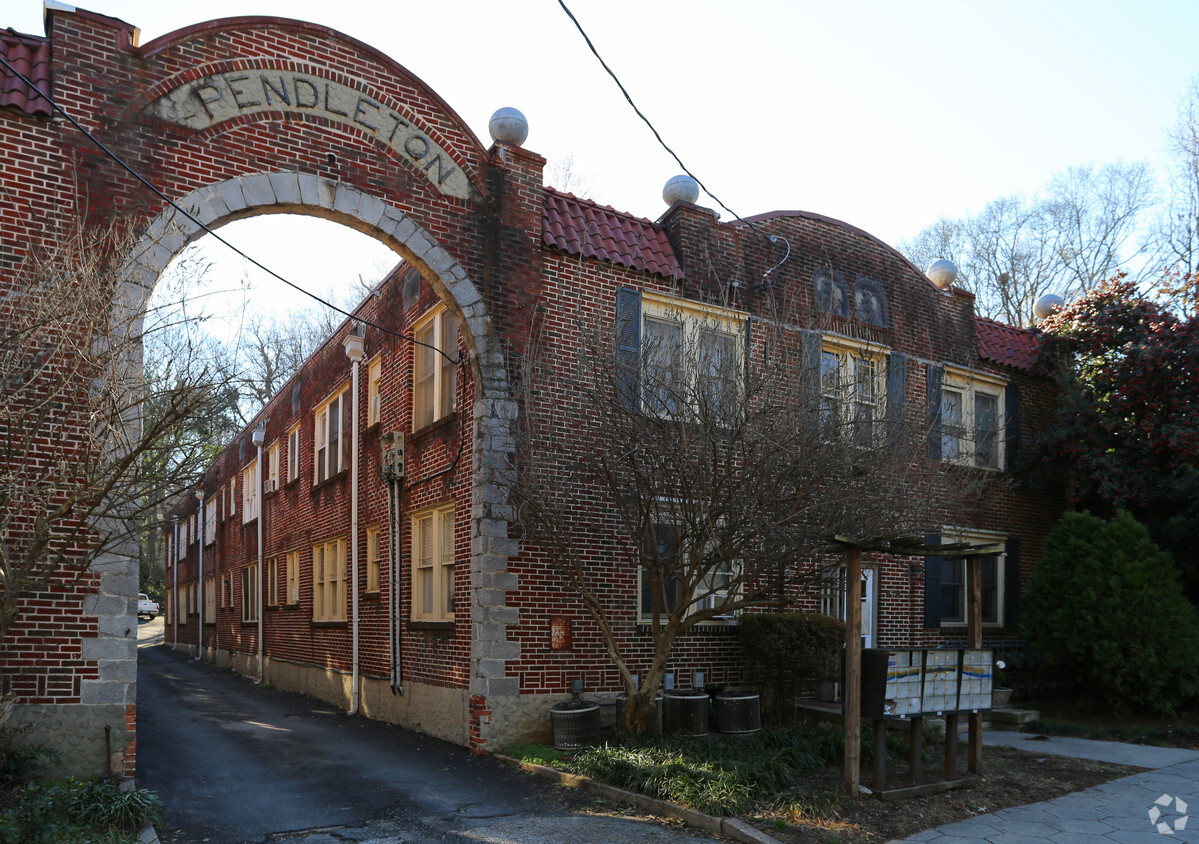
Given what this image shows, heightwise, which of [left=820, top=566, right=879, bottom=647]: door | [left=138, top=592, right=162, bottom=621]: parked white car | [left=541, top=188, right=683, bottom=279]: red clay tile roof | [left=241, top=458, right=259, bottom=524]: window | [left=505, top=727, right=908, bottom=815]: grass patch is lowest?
[left=138, top=592, right=162, bottom=621]: parked white car

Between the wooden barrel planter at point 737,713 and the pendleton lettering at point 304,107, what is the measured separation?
720 cm

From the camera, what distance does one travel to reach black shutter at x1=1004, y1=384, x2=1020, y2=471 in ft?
58.3

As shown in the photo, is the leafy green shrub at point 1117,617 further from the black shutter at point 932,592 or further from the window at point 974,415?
the window at point 974,415

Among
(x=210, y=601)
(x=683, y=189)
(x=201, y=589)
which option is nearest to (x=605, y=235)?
(x=683, y=189)

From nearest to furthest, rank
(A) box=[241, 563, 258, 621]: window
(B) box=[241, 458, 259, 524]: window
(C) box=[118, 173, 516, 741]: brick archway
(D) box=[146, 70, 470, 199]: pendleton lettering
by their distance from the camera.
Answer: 1. (D) box=[146, 70, 470, 199]: pendleton lettering
2. (C) box=[118, 173, 516, 741]: brick archway
3. (A) box=[241, 563, 258, 621]: window
4. (B) box=[241, 458, 259, 524]: window

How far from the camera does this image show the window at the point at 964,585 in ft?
55.5

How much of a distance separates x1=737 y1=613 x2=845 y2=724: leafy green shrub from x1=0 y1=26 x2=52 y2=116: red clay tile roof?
10321 mm

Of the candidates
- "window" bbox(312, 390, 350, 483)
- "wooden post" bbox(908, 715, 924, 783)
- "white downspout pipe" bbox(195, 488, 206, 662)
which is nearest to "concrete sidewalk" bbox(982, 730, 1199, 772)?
"wooden post" bbox(908, 715, 924, 783)

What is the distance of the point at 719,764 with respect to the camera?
362 inches

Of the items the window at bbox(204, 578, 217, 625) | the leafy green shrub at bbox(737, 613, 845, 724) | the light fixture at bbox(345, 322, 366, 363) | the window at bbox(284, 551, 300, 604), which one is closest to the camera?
the leafy green shrub at bbox(737, 613, 845, 724)

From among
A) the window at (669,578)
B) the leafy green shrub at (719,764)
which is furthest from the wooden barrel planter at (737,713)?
the window at (669,578)

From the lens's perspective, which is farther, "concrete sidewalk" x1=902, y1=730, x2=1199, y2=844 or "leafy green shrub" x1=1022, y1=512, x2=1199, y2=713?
"leafy green shrub" x1=1022, y1=512, x2=1199, y2=713

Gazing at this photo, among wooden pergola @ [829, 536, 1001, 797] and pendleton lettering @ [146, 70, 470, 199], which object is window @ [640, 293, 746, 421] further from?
pendleton lettering @ [146, 70, 470, 199]

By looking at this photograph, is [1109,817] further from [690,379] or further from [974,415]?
[974,415]
